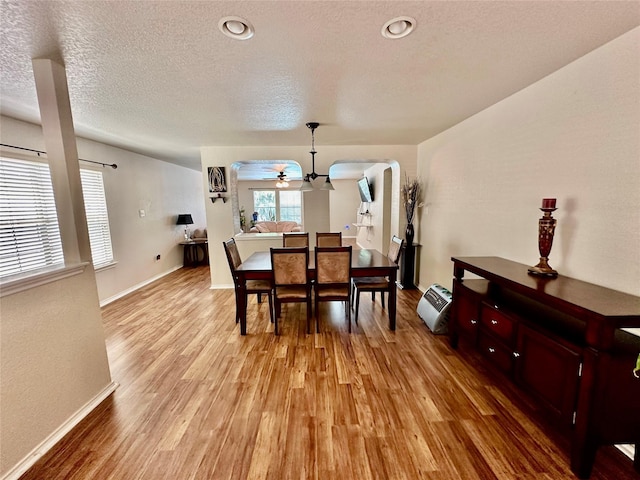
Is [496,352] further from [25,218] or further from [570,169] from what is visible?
[25,218]

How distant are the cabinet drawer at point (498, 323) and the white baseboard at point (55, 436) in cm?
300

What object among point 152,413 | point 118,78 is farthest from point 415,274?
point 118,78

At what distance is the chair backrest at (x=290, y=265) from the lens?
2.74m

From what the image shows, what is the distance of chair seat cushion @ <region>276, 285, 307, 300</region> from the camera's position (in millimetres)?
2893

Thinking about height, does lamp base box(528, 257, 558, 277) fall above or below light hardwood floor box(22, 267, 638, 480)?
above

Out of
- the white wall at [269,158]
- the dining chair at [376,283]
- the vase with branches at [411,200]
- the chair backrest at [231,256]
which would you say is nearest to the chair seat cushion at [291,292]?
the chair backrest at [231,256]

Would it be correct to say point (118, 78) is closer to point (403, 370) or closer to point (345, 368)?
point (345, 368)

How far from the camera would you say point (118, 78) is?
1.96 m

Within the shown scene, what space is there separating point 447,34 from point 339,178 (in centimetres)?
778

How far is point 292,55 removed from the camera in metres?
1.68

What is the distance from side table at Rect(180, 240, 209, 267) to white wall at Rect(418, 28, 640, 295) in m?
5.78

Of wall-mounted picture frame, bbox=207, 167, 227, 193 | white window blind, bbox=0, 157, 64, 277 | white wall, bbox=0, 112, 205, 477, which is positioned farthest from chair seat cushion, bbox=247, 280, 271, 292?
wall-mounted picture frame, bbox=207, 167, 227, 193

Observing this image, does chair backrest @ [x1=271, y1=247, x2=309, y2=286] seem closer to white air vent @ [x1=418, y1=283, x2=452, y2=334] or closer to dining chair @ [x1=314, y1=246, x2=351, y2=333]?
dining chair @ [x1=314, y1=246, x2=351, y2=333]

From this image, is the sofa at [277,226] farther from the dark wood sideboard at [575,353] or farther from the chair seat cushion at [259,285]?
the dark wood sideboard at [575,353]
